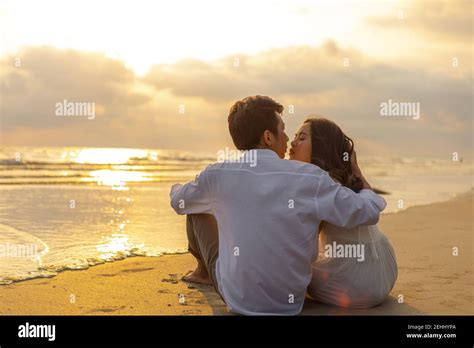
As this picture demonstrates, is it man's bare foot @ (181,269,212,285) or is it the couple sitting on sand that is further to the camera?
man's bare foot @ (181,269,212,285)

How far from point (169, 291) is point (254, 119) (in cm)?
175

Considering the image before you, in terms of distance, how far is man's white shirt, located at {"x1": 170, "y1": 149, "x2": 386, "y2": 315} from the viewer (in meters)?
3.17

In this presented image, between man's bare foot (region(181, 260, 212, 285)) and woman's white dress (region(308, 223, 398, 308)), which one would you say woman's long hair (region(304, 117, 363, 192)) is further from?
man's bare foot (region(181, 260, 212, 285))

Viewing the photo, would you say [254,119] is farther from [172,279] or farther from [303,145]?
[172,279]

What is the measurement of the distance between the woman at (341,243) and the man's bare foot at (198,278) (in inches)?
43.7

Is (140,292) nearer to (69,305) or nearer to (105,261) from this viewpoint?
(69,305)

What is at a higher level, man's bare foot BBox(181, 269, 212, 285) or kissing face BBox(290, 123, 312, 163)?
kissing face BBox(290, 123, 312, 163)

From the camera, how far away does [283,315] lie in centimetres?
341

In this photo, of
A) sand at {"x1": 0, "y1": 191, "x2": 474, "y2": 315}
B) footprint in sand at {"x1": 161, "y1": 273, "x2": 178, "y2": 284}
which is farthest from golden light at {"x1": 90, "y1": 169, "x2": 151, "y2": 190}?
footprint in sand at {"x1": 161, "y1": 273, "x2": 178, "y2": 284}

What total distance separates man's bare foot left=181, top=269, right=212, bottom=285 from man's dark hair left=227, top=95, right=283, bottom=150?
163 centimetres

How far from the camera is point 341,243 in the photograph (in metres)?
3.60

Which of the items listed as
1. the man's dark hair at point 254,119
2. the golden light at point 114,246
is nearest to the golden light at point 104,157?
the golden light at point 114,246

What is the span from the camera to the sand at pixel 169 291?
12.8ft

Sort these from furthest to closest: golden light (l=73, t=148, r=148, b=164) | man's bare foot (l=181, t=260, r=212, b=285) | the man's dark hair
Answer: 1. golden light (l=73, t=148, r=148, b=164)
2. man's bare foot (l=181, t=260, r=212, b=285)
3. the man's dark hair
